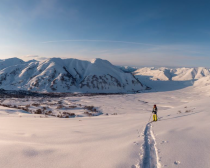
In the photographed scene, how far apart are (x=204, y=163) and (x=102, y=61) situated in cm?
9928

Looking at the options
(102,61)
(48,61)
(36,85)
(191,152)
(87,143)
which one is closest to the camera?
(191,152)

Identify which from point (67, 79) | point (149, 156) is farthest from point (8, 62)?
point (149, 156)

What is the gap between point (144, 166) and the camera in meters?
2.69

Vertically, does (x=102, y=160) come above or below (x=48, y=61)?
below

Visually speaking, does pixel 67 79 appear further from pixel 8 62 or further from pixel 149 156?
pixel 8 62

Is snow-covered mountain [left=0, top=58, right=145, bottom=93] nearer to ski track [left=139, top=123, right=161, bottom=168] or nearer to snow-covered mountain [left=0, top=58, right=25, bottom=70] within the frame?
snow-covered mountain [left=0, top=58, right=25, bottom=70]

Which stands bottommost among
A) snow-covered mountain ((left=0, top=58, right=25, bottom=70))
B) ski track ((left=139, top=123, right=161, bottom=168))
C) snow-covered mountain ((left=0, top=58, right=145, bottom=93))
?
ski track ((left=139, top=123, right=161, bottom=168))

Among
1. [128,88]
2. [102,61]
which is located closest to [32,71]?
[102,61]

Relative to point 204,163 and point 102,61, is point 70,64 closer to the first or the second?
point 102,61

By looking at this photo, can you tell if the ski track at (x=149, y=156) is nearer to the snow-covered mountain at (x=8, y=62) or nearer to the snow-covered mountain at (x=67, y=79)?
the snow-covered mountain at (x=67, y=79)

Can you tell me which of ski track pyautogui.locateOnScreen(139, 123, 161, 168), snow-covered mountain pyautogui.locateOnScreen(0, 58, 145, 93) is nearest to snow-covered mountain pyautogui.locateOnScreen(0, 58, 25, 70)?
snow-covered mountain pyautogui.locateOnScreen(0, 58, 145, 93)

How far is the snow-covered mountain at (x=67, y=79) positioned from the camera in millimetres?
69250

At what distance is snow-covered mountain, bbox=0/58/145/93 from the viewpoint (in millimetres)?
69250

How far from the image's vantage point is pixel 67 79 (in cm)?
7494
